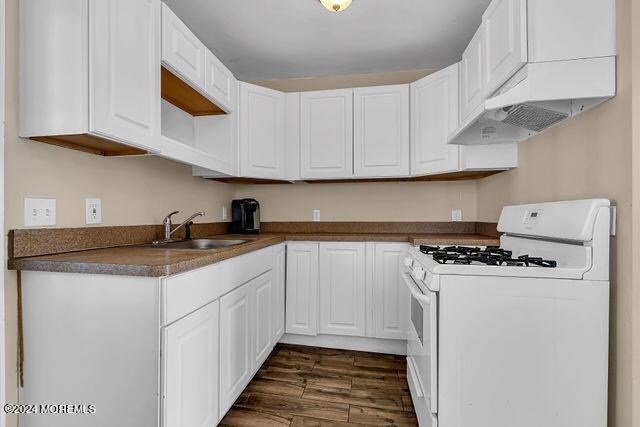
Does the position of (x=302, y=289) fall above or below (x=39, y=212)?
below

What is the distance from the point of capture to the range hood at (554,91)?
1.17 m

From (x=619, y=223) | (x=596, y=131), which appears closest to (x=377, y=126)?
(x=596, y=131)

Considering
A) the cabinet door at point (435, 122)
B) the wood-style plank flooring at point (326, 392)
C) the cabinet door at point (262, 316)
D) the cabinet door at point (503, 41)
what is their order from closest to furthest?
1. the cabinet door at point (503, 41)
2. the wood-style plank flooring at point (326, 392)
3. the cabinet door at point (262, 316)
4. the cabinet door at point (435, 122)

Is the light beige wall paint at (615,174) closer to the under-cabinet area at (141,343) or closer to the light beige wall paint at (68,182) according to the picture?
the under-cabinet area at (141,343)

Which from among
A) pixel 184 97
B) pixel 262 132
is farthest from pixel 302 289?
pixel 184 97

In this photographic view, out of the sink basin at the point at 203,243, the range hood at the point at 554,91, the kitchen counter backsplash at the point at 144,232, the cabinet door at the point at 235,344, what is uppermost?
the range hood at the point at 554,91

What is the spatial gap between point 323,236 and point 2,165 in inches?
70.8

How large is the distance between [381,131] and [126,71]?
1.81 meters

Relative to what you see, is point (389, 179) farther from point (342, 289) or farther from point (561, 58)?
point (561, 58)

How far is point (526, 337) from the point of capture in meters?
1.14

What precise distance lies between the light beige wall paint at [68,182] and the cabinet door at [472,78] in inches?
73.6

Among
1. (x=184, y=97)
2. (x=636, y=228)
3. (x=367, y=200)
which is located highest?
(x=184, y=97)

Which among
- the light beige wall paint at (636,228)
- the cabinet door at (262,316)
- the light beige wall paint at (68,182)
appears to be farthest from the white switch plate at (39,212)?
the light beige wall paint at (636,228)

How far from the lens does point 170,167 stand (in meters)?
2.04
